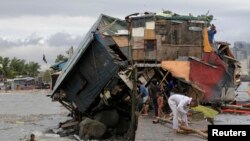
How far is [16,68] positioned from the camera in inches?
4471

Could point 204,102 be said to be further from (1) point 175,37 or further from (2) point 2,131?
(2) point 2,131

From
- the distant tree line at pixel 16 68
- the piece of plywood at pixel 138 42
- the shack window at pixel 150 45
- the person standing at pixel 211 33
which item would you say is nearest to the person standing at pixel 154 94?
the shack window at pixel 150 45

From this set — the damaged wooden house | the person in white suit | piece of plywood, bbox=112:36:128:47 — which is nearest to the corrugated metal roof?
the damaged wooden house

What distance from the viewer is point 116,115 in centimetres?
2258

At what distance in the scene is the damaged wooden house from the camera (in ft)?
71.3

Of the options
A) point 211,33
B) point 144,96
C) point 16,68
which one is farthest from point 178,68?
point 16,68

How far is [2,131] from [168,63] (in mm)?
10206

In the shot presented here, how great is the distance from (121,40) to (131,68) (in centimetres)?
263

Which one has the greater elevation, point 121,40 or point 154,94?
point 121,40

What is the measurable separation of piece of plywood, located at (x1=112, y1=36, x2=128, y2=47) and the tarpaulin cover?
2.44 m

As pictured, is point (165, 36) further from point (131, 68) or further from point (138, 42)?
point (131, 68)

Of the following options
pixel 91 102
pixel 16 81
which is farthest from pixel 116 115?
pixel 16 81

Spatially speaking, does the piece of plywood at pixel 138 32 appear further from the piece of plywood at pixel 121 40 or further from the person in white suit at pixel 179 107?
the person in white suit at pixel 179 107

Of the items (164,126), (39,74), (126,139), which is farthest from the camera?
(39,74)
